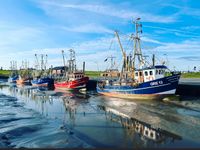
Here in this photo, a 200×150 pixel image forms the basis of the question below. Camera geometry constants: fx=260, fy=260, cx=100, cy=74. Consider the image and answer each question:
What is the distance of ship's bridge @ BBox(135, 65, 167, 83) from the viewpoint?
41375mm

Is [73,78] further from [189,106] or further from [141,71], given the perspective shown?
[189,106]

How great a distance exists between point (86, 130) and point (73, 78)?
162 feet

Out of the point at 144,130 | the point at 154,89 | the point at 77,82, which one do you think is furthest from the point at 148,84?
the point at 77,82

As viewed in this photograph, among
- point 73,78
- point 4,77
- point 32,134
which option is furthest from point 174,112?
Answer: point 4,77

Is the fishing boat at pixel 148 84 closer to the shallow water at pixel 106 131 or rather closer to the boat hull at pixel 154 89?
the boat hull at pixel 154 89

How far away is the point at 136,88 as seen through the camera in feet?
139

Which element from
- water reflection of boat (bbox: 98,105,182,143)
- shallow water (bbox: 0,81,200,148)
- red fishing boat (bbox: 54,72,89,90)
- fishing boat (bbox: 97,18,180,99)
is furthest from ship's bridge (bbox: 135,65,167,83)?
A: red fishing boat (bbox: 54,72,89,90)

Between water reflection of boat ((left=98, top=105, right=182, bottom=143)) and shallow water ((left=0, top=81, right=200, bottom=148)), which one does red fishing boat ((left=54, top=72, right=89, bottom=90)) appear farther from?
water reflection of boat ((left=98, top=105, right=182, bottom=143))

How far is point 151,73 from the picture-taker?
41938 millimetres

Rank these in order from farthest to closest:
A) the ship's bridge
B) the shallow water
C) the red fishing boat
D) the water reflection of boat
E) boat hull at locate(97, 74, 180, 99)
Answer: the red fishing boat < the ship's bridge < boat hull at locate(97, 74, 180, 99) < the water reflection of boat < the shallow water

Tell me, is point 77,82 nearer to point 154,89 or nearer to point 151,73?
point 151,73

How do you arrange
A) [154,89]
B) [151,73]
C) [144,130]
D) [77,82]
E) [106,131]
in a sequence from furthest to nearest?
[77,82] < [151,73] < [154,89] < [144,130] < [106,131]

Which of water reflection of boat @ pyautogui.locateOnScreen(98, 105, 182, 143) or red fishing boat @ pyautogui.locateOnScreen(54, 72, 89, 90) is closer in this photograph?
water reflection of boat @ pyautogui.locateOnScreen(98, 105, 182, 143)

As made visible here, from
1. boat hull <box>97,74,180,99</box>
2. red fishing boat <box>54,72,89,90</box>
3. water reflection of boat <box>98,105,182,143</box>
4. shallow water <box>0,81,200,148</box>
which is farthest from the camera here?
red fishing boat <box>54,72,89,90</box>
